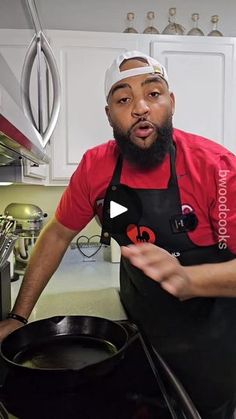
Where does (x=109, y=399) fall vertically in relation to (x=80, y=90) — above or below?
below

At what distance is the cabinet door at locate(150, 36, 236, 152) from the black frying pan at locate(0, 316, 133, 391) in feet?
4.20

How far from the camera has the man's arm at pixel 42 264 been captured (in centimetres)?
99

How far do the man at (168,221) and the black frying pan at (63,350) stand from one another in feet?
0.32

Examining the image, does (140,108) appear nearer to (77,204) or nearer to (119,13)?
(77,204)

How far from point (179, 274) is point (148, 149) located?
49 centimetres

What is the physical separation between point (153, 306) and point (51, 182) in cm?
103

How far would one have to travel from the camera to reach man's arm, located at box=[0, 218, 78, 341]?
3.23 feet

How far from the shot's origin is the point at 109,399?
62cm

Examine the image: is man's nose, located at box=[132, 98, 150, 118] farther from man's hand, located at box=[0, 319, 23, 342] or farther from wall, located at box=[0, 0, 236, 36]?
wall, located at box=[0, 0, 236, 36]

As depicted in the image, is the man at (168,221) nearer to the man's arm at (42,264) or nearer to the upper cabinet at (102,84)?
the man's arm at (42,264)

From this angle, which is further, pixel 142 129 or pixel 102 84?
pixel 102 84

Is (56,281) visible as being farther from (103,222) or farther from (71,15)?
(71,15)

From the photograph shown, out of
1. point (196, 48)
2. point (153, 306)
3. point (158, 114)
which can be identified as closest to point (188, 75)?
point (196, 48)

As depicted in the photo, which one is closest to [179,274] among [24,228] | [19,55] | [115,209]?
[115,209]
